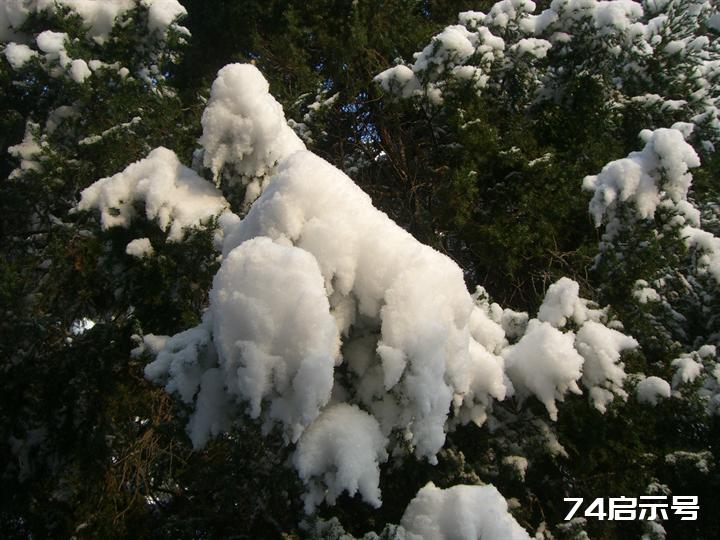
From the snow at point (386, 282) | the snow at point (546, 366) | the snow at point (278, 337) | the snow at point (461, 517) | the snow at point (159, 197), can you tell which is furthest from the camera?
the snow at point (159, 197)

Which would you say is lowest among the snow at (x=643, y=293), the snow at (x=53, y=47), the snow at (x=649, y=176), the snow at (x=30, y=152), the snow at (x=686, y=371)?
the snow at (x=30, y=152)

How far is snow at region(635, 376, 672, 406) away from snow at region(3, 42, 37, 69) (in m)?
5.08

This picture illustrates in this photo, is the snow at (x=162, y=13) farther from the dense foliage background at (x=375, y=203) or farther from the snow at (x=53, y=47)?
the snow at (x=53, y=47)

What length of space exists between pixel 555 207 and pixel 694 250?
1.05m

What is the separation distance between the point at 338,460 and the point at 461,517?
0.62 metres

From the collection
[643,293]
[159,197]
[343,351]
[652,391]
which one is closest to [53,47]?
[159,197]

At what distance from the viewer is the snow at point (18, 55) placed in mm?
4599

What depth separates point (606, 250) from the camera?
406 centimetres

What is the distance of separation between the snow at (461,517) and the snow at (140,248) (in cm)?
213

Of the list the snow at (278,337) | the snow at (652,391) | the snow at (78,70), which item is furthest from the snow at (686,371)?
the snow at (78,70)

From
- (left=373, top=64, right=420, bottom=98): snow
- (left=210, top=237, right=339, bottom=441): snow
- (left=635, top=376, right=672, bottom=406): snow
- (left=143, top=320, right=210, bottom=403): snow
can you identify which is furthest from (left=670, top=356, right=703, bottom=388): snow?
(left=373, top=64, right=420, bottom=98): snow

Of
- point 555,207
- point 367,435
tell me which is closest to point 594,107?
point 555,207

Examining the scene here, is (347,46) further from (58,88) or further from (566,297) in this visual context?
(566,297)

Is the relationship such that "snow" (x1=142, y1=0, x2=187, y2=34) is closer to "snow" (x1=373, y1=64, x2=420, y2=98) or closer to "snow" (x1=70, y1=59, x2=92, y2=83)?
"snow" (x1=70, y1=59, x2=92, y2=83)
